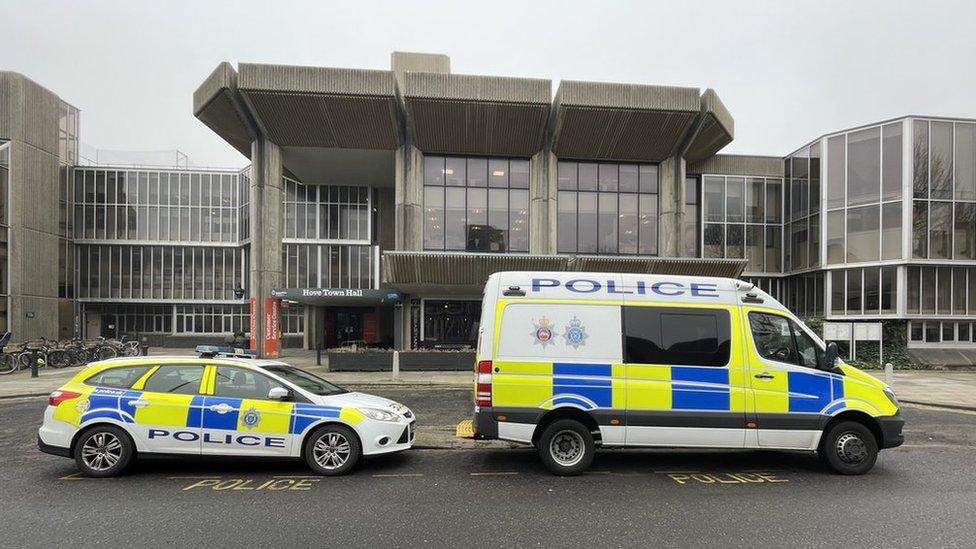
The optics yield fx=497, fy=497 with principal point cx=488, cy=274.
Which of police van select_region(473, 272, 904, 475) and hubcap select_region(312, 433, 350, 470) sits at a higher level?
police van select_region(473, 272, 904, 475)

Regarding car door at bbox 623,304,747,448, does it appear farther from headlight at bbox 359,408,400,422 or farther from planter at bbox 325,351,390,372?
planter at bbox 325,351,390,372

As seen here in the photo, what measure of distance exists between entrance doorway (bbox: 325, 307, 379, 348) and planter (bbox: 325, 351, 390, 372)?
14.1 meters

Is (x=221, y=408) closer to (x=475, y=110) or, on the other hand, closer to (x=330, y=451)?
(x=330, y=451)

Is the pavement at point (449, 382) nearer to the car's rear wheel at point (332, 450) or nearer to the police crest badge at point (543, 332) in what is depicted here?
the car's rear wheel at point (332, 450)

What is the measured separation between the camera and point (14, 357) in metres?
19.5

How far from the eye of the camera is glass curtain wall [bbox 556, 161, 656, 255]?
79.7ft

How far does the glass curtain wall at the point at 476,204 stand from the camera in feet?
78.2

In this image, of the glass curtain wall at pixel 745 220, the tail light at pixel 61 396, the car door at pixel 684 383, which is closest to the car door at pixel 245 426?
the tail light at pixel 61 396

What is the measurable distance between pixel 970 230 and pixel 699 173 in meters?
12.0

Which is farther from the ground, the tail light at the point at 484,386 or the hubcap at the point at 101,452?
the tail light at the point at 484,386

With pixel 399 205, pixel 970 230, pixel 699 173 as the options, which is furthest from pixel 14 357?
pixel 970 230

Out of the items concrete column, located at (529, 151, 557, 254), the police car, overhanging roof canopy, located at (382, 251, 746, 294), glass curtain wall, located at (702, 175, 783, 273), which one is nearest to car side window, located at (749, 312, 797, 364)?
the police car

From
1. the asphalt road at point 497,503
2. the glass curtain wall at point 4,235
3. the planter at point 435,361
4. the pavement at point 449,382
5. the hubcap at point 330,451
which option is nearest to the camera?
the asphalt road at point 497,503

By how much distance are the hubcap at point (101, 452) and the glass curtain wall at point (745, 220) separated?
28.0 metres
